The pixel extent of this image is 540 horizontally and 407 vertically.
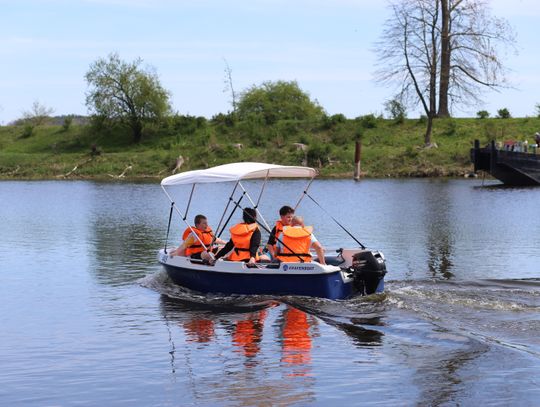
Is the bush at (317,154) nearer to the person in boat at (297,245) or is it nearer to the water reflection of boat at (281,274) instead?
the water reflection of boat at (281,274)

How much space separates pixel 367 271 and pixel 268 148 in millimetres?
54145

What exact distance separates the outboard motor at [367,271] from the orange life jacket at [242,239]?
2.14m

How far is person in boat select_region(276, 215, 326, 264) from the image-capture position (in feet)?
57.6

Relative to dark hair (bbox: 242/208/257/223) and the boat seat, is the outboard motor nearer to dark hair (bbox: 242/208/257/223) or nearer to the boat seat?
the boat seat

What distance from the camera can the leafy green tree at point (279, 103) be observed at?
83.1 metres

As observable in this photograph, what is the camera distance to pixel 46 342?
15156 mm

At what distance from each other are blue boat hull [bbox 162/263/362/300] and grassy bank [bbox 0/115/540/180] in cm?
4528

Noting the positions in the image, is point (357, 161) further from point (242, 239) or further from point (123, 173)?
point (242, 239)

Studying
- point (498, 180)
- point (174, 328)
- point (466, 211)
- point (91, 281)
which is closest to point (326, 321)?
point (174, 328)

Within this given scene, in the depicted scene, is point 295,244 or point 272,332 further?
point 295,244

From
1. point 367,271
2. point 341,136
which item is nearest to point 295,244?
point 367,271

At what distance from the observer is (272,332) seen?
15609 millimetres

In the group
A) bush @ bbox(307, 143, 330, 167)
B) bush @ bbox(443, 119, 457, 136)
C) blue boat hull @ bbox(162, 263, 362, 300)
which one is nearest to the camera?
blue boat hull @ bbox(162, 263, 362, 300)

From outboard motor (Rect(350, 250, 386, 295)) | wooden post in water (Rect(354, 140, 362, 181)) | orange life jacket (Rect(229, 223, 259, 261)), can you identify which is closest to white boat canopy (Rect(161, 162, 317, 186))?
orange life jacket (Rect(229, 223, 259, 261))
